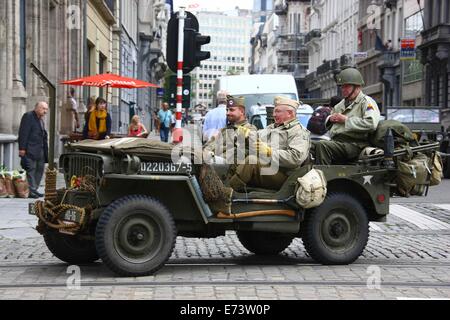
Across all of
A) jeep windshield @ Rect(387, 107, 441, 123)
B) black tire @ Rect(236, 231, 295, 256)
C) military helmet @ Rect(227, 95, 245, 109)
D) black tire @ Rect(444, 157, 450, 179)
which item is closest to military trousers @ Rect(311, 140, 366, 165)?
military helmet @ Rect(227, 95, 245, 109)

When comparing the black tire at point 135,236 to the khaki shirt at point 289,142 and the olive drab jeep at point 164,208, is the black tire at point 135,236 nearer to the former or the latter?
the olive drab jeep at point 164,208

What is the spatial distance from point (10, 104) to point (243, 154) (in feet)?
41.6

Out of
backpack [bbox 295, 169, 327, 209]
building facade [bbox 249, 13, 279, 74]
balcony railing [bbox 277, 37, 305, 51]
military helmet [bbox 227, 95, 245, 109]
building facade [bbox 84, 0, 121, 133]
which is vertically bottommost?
backpack [bbox 295, 169, 327, 209]

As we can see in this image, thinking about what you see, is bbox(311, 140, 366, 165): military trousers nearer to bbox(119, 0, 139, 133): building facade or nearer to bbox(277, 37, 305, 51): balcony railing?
bbox(119, 0, 139, 133): building facade

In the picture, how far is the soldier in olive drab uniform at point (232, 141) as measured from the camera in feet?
26.0

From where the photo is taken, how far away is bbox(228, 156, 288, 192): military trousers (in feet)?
26.1

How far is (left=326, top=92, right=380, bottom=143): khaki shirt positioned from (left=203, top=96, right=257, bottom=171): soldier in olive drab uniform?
3.17 feet

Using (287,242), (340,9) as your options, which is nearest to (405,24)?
(340,9)

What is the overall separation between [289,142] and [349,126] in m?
0.73

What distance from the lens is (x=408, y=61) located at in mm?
57125

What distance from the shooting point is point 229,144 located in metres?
8.01

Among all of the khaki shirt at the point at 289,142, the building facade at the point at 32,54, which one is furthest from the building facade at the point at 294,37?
the khaki shirt at the point at 289,142

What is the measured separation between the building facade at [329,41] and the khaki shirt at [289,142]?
61675 millimetres

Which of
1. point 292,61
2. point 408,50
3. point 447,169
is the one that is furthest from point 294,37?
point 447,169
